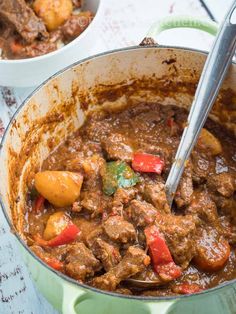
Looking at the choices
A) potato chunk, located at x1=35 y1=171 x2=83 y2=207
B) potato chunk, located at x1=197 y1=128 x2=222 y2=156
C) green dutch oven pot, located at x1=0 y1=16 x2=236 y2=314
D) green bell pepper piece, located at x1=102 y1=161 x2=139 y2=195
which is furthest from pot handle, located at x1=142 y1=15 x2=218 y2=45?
potato chunk, located at x1=35 y1=171 x2=83 y2=207

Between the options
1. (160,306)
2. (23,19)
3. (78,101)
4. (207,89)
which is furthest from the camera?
(23,19)

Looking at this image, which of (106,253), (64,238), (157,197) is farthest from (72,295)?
(157,197)

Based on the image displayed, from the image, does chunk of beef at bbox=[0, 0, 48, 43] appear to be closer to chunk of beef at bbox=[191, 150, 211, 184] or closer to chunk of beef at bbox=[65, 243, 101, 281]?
chunk of beef at bbox=[191, 150, 211, 184]

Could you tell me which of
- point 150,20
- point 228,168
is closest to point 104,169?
point 228,168

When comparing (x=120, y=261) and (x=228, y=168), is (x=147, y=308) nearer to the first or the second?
(x=120, y=261)

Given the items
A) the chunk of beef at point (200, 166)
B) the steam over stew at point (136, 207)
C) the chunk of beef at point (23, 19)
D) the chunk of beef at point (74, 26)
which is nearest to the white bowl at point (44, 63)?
the chunk of beef at point (74, 26)

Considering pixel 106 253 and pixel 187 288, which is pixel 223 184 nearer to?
pixel 187 288

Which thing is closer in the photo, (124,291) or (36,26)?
(124,291)
